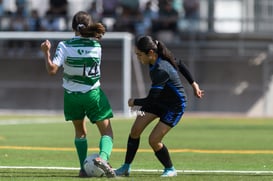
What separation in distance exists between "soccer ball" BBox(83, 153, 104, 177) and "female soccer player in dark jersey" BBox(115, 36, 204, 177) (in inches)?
21.3

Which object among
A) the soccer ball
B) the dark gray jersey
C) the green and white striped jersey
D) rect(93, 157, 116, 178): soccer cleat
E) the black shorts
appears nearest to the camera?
rect(93, 157, 116, 178): soccer cleat

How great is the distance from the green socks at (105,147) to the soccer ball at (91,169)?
0.47 ft

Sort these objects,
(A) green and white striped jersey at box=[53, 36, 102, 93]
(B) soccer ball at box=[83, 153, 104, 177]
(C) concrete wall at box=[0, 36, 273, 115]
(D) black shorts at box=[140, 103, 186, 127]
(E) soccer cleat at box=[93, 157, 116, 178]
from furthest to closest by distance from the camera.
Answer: (C) concrete wall at box=[0, 36, 273, 115]
(D) black shorts at box=[140, 103, 186, 127]
(A) green and white striped jersey at box=[53, 36, 102, 93]
(B) soccer ball at box=[83, 153, 104, 177]
(E) soccer cleat at box=[93, 157, 116, 178]

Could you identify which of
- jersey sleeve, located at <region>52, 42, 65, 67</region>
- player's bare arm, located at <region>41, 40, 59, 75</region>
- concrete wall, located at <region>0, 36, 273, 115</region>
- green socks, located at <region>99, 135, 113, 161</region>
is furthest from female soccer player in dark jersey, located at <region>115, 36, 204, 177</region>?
concrete wall, located at <region>0, 36, 273, 115</region>

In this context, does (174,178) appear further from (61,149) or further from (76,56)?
(61,149)

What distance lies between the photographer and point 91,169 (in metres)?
10.7

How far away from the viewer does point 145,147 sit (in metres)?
16.9

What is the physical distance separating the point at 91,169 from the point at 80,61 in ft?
4.67

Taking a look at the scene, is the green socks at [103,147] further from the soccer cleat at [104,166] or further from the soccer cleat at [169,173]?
the soccer cleat at [169,173]

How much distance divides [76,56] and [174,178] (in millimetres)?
2018

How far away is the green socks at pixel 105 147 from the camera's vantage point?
10.9 metres

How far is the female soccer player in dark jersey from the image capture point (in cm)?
1097

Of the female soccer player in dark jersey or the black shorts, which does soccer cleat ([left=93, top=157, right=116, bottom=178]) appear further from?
the black shorts

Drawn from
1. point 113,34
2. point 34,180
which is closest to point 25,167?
point 34,180
